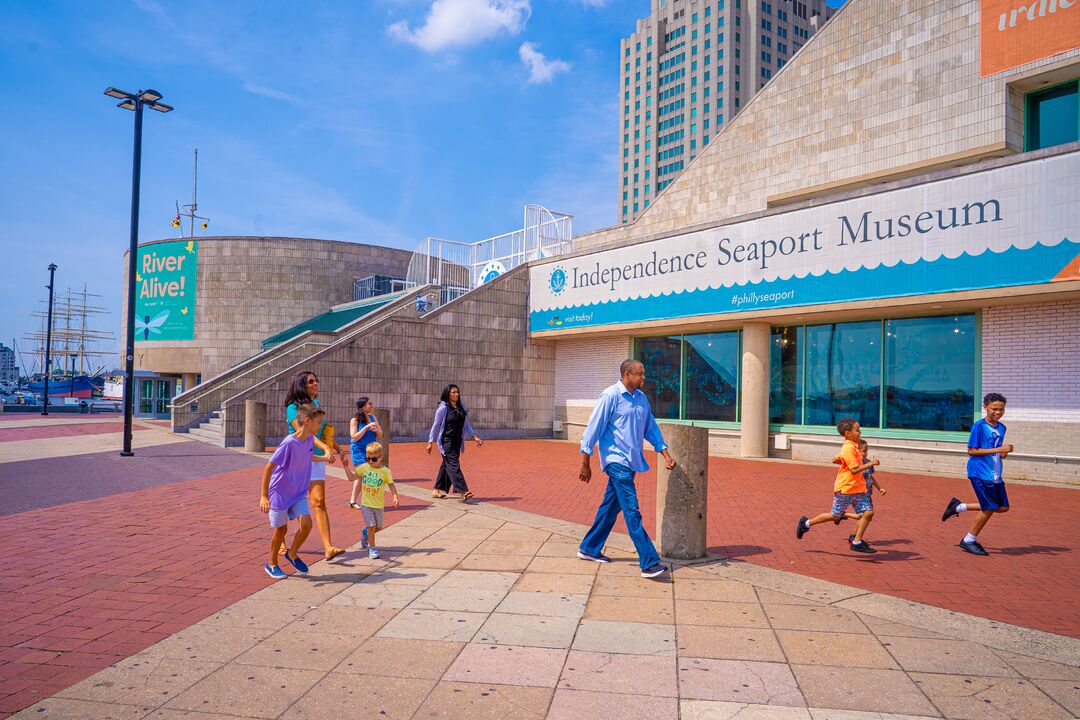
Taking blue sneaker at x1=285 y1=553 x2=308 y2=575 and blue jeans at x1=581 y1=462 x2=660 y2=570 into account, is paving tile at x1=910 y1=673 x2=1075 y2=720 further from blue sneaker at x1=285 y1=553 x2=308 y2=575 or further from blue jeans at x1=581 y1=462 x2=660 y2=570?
blue sneaker at x1=285 y1=553 x2=308 y2=575

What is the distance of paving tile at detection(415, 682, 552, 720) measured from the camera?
3.46 meters

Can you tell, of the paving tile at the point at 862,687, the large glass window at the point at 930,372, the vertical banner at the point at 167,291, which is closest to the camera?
the paving tile at the point at 862,687

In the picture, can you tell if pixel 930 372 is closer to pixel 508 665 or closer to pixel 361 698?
pixel 508 665

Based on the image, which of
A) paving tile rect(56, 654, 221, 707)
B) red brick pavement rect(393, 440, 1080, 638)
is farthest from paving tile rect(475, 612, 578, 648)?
red brick pavement rect(393, 440, 1080, 638)

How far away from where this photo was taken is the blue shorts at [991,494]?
22.9ft

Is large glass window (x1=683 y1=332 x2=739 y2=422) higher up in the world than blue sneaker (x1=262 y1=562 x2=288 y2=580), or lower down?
higher up

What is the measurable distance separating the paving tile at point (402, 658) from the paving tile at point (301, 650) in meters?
0.09

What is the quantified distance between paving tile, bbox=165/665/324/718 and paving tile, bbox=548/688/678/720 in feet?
4.41

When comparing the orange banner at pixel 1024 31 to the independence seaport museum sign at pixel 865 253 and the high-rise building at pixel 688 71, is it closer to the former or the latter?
the independence seaport museum sign at pixel 865 253

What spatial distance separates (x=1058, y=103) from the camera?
14586mm

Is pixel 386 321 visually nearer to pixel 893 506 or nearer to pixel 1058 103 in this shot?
pixel 893 506

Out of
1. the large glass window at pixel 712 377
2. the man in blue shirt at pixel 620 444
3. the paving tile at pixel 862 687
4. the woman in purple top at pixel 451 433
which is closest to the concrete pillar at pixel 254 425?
the woman in purple top at pixel 451 433

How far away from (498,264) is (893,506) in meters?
16.5

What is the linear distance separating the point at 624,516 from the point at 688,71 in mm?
101445
